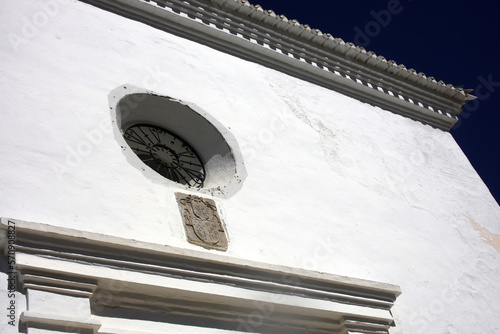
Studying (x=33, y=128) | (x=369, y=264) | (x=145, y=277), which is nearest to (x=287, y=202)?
(x=369, y=264)

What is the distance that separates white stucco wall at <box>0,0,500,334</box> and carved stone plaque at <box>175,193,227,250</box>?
75 millimetres

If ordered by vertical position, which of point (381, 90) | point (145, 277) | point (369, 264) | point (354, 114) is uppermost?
point (381, 90)

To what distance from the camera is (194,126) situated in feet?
16.9

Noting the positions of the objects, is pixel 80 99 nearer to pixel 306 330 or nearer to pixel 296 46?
pixel 306 330

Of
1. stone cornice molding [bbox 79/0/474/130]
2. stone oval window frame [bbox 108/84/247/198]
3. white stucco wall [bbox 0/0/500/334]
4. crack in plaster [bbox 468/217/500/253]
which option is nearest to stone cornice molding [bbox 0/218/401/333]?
white stucco wall [bbox 0/0/500/334]

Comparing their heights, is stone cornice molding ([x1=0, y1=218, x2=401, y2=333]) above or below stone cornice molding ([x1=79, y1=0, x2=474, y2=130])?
below

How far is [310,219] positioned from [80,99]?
2039 millimetres

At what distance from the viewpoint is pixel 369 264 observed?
4.91 m

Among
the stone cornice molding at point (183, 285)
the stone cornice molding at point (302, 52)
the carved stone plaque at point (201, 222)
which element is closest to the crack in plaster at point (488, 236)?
the stone cornice molding at point (302, 52)

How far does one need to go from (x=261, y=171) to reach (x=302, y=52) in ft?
7.34

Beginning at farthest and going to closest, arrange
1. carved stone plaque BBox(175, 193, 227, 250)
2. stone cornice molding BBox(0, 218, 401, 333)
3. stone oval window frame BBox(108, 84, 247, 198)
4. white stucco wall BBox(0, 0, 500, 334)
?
stone oval window frame BBox(108, 84, 247, 198), carved stone plaque BBox(175, 193, 227, 250), white stucco wall BBox(0, 0, 500, 334), stone cornice molding BBox(0, 218, 401, 333)

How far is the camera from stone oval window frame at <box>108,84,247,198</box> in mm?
4793

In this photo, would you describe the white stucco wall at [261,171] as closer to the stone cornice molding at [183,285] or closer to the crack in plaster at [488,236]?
the crack in plaster at [488,236]

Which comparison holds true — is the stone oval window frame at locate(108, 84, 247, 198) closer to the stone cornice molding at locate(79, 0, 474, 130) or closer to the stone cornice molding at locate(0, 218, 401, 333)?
the stone cornice molding at locate(0, 218, 401, 333)
